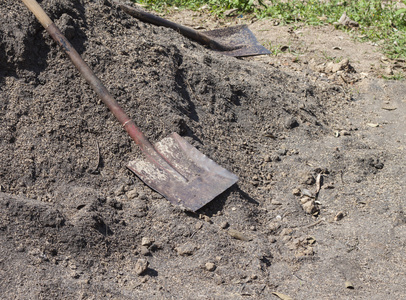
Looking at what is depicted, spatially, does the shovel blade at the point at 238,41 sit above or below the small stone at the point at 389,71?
above

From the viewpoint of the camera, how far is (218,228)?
2809mm

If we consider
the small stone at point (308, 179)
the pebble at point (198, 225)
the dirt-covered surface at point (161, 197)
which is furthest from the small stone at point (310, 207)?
the pebble at point (198, 225)

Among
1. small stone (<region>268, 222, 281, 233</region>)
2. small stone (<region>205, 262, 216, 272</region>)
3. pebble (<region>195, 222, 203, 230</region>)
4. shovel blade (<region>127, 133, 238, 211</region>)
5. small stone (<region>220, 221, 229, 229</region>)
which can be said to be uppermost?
shovel blade (<region>127, 133, 238, 211</region>)

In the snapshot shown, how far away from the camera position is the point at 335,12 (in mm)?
6168

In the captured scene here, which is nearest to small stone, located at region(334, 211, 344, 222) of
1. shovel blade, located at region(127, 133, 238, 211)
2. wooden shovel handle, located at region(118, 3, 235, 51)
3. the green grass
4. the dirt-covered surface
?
the dirt-covered surface

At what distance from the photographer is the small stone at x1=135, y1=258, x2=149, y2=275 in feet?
8.07

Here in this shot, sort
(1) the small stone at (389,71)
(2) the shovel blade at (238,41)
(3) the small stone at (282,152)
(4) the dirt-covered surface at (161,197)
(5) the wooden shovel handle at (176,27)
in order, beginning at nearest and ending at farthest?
(4) the dirt-covered surface at (161,197)
(3) the small stone at (282,152)
(5) the wooden shovel handle at (176,27)
(2) the shovel blade at (238,41)
(1) the small stone at (389,71)

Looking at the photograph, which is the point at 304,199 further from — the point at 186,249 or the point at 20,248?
the point at 20,248

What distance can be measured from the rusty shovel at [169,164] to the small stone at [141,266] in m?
0.49

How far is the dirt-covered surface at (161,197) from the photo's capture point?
246 cm

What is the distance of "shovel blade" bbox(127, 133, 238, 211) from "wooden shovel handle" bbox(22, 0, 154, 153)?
0.28 m

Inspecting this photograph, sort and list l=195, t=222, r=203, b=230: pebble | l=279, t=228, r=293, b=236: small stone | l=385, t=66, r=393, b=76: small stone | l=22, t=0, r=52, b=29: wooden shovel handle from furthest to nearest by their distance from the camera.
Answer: l=385, t=66, r=393, b=76: small stone
l=22, t=0, r=52, b=29: wooden shovel handle
l=279, t=228, r=293, b=236: small stone
l=195, t=222, r=203, b=230: pebble

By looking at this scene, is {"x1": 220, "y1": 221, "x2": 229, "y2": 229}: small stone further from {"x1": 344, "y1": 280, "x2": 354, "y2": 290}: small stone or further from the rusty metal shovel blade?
the rusty metal shovel blade

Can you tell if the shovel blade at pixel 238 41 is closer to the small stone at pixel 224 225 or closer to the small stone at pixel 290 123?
the small stone at pixel 290 123
